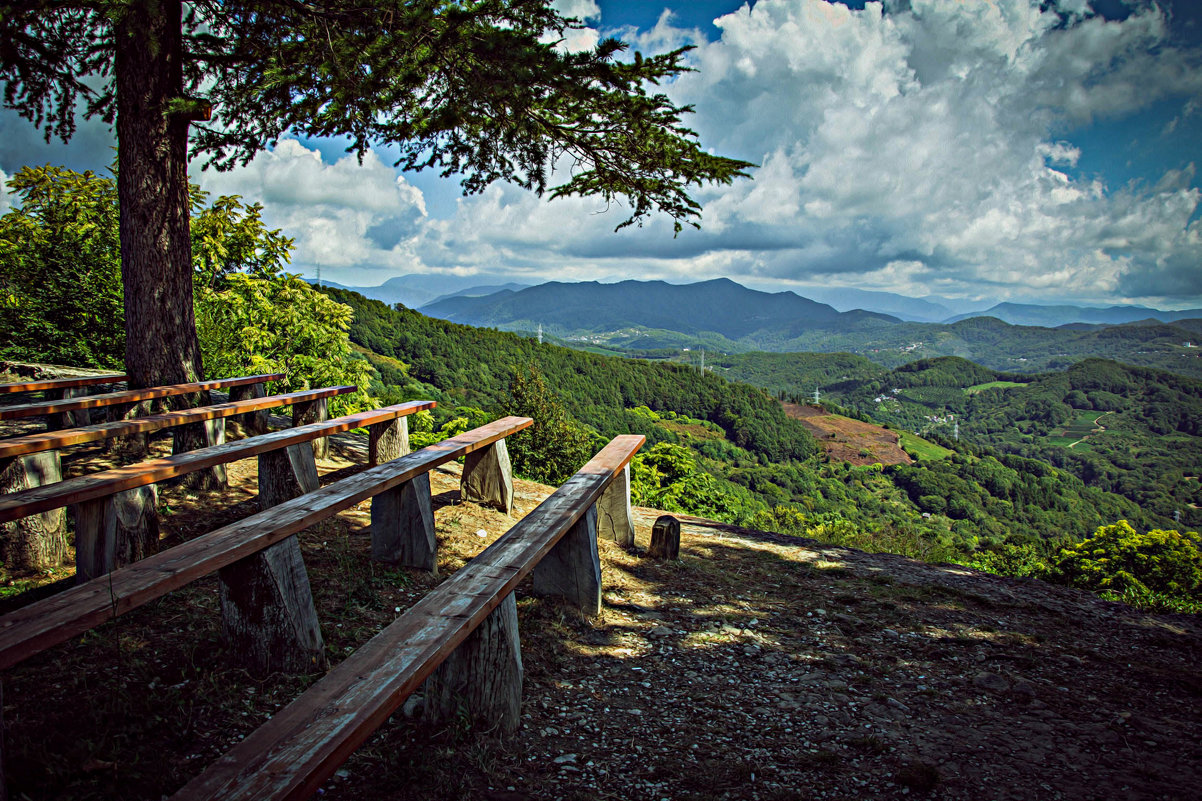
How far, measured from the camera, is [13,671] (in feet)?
6.68

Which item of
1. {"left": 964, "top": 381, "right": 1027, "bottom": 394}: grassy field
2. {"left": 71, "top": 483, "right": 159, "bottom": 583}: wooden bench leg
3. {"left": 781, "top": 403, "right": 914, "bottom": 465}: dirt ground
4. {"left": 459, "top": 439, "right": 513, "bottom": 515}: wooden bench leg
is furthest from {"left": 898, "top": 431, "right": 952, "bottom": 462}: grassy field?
{"left": 71, "top": 483, "right": 159, "bottom": 583}: wooden bench leg

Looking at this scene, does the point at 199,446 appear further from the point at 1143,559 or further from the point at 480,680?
the point at 1143,559

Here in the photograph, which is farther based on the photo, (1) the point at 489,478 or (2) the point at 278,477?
(1) the point at 489,478

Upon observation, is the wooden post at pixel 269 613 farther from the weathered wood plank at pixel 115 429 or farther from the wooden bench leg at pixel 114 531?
the weathered wood plank at pixel 115 429

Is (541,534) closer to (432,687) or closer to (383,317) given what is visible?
(432,687)

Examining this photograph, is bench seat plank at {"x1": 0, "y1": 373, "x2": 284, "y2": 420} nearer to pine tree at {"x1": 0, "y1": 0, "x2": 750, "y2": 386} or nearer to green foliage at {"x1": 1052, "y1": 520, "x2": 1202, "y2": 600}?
pine tree at {"x1": 0, "y1": 0, "x2": 750, "y2": 386}

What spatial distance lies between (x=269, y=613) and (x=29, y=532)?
68.5 inches

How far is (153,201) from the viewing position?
4250 mm

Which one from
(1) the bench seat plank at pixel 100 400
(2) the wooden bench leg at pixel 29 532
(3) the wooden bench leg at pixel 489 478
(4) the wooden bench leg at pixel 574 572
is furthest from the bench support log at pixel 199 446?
(4) the wooden bench leg at pixel 574 572

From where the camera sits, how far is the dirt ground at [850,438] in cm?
9550

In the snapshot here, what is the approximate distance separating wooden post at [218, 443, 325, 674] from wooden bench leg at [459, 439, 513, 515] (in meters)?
2.42

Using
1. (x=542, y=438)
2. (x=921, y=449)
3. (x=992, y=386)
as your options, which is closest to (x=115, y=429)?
(x=542, y=438)

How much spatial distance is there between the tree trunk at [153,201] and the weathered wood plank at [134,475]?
1.71 metres

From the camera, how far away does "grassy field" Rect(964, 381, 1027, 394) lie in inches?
7313
